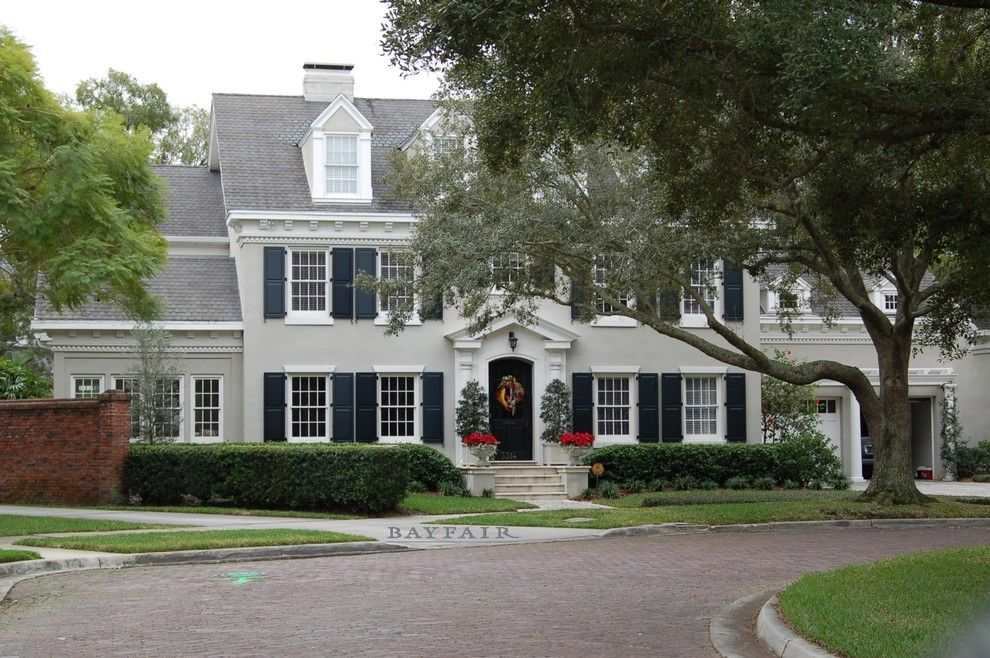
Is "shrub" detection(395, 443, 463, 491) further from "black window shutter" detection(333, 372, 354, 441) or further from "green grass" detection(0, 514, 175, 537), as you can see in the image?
"green grass" detection(0, 514, 175, 537)

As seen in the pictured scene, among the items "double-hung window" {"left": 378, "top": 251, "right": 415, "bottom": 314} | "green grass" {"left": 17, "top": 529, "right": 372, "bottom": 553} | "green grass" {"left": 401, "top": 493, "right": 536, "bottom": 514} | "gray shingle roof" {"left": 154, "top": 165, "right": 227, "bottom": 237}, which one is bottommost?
"green grass" {"left": 401, "top": 493, "right": 536, "bottom": 514}

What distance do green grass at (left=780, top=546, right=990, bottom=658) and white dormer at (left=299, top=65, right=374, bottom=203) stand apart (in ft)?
64.9

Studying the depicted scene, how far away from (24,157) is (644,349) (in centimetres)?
1612

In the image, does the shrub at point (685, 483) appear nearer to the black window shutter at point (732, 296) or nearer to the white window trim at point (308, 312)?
the black window shutter at point (732, 296)

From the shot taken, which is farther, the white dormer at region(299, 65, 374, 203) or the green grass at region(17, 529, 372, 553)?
the white dormer at region(299, 65, 374, 203)

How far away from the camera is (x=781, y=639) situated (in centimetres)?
926

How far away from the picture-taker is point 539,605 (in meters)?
11.5

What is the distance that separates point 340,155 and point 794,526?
15.0 metres

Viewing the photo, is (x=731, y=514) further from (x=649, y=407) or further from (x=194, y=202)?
(x=194, y=202)

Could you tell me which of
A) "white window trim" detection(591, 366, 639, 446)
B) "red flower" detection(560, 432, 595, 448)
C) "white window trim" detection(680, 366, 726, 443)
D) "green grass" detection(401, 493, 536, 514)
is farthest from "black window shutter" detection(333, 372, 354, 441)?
"white window trim" detection(680, 366, 726, 443)

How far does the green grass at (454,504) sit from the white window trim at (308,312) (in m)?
5.06

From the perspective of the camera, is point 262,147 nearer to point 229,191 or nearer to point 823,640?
point 229,191

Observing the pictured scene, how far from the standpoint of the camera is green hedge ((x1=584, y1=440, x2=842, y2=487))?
2936 centimetres

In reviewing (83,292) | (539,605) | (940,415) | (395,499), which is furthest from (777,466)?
(539,605)
